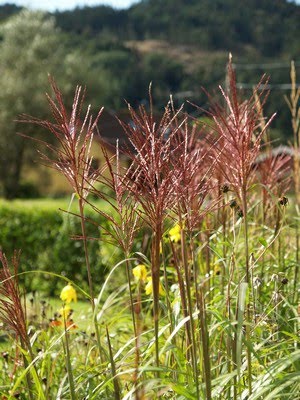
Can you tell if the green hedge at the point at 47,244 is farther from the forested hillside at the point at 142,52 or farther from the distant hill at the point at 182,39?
the distant hill at the point at 182,39

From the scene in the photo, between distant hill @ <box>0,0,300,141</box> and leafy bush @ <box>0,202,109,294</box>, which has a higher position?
distant hill @ <box>0,0,300,141</box>

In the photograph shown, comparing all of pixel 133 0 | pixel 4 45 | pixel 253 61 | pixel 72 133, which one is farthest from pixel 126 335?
pixel 133 0

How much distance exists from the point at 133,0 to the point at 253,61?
1187 cm

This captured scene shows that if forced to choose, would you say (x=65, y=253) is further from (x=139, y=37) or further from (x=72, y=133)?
(x=139, y=37)

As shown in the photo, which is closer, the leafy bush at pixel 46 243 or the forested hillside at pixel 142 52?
the leafy bush at pixel 46 243

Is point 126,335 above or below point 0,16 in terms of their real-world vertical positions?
below

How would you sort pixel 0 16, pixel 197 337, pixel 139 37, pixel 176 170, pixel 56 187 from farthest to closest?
pixel 139 37 → pixel 0 16 → pixel 56 187 → pixel 197 337 → pixel 176 170

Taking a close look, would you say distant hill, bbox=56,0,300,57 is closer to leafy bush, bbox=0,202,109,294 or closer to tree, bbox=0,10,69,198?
tree, bbox=0,10,69,198

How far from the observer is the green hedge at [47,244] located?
9.57 meters

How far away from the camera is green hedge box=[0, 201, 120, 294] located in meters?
9.57

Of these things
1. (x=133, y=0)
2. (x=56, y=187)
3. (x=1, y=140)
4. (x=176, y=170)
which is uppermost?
(x=133, y=0)

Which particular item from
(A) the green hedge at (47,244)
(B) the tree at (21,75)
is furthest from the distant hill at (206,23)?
(A) the green hedge at (47,244)

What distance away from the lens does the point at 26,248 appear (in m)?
10.5

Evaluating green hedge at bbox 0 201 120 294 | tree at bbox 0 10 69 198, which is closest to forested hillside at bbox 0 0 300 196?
tree at bbox 0 10 69 198
